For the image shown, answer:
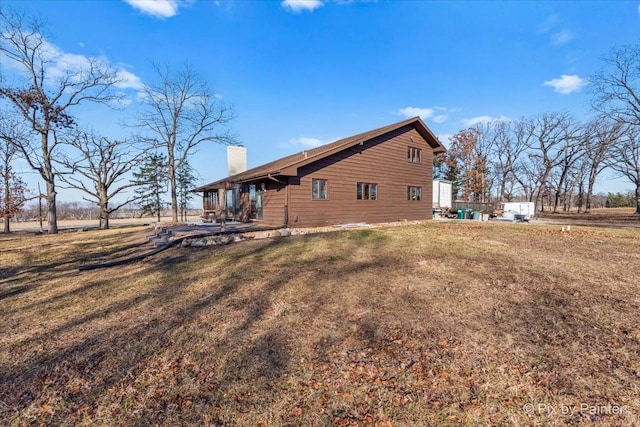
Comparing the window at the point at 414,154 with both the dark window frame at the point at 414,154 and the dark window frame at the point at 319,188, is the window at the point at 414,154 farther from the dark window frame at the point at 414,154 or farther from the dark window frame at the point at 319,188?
the dark window frame at the point at 319,188

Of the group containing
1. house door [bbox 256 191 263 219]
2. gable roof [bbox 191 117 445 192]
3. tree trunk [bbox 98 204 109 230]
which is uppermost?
gable roof [bbox 191 117 445 192]

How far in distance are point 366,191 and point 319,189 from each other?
10.7 feet

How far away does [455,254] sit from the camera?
7.38m

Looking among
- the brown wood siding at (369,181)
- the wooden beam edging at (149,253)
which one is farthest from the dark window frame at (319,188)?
the wooden beam edging at (149,253)

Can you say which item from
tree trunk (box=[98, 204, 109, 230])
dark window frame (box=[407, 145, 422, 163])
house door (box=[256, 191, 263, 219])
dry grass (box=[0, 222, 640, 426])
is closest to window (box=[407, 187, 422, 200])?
dark window frame (box=[407, 145, 422, 163])

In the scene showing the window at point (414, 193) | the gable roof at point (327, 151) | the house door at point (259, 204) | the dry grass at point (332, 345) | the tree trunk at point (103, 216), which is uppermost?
the gable roof at point (327, 151)

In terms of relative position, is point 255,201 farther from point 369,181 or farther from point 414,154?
point 414,154

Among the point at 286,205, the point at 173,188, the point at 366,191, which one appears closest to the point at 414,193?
the point at 366,191

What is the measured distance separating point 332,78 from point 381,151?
7.75m

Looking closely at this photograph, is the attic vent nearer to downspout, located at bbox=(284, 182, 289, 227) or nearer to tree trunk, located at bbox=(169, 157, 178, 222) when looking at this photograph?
tree trunk, located at bbox=(169, 157, 178, 222)

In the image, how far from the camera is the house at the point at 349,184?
519 inches

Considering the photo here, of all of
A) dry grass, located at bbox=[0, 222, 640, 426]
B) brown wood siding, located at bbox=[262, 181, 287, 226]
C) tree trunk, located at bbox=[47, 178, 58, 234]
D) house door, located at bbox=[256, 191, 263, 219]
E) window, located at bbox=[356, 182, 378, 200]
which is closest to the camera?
dry grass, located at bbox=[0, 222, 640, 426]

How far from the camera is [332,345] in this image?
3377 millimetres

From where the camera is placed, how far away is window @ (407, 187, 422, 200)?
18047mm
